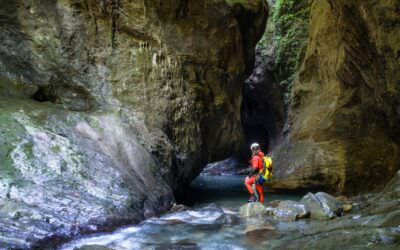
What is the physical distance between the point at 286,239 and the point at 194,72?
8.15 m

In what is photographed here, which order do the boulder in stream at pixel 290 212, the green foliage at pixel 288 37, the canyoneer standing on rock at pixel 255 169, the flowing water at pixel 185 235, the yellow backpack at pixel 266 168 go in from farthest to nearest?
the green foliage at pixel 288 37 → the canyoneer standing on rock at pixel 255 169 → the yellow backpack at pixel 266 168 → the boulder in stream at pixel 290 212 → the flowing water at pixel 185 235

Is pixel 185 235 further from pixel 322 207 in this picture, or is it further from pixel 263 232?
pixel 322 207

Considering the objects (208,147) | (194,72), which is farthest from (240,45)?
(208,147)

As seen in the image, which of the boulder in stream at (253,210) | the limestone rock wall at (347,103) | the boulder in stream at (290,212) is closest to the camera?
the boulder in stream at (290,212)

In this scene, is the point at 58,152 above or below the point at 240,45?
below

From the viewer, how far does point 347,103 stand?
49.6 ft

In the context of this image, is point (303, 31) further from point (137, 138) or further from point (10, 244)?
point (10, 244)

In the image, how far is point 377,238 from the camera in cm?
569

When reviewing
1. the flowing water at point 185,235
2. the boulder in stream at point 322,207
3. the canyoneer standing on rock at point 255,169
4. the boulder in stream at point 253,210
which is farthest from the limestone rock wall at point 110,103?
the boulder in stream at point 322,207

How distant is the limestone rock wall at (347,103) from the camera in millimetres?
11602

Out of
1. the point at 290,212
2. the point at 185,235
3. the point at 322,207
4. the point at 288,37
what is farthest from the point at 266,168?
the point at 288,37

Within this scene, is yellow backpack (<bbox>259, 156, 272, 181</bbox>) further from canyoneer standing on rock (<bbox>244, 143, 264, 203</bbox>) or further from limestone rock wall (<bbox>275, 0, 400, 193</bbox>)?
limestone rock wall (<bbox>275, 0, 400, 193</bbox>)

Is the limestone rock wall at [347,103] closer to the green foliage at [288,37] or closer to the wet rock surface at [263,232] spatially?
the green foliage at [288,37]

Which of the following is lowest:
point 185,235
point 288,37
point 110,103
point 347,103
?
point 185,235
